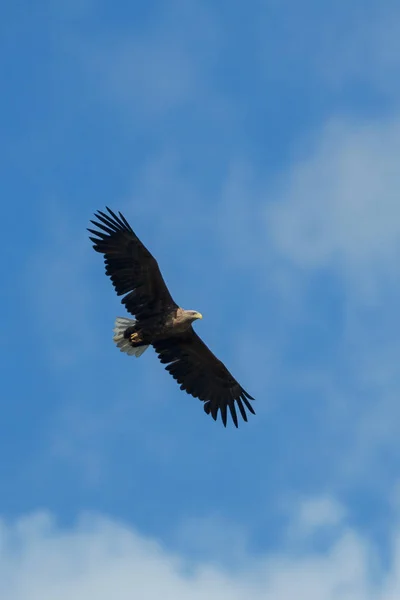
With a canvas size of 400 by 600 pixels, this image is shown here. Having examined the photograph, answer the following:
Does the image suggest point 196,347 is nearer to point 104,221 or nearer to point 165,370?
point 165,370

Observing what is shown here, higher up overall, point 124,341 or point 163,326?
point 163,326

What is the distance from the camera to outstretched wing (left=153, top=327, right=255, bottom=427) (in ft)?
85.7

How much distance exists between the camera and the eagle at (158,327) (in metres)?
25.1

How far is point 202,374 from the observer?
26.5 metres

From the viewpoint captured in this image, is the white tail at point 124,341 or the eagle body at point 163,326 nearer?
the eagle body at point 163,326

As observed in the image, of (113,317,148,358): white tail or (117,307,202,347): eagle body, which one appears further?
(113,317,148,358): white tail

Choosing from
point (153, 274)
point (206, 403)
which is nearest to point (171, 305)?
point (153, 274)

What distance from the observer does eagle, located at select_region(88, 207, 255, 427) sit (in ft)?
82.3

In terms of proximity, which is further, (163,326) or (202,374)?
(202,374)

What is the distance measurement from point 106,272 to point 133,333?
4.48ft

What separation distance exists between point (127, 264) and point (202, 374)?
2928 mm

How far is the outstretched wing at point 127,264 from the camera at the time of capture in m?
25.0

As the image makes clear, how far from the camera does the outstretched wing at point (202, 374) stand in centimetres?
2611

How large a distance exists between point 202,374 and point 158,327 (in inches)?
65.0
